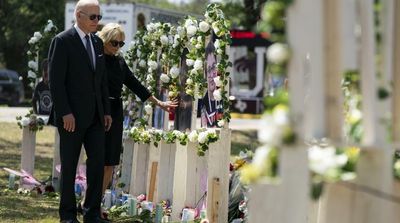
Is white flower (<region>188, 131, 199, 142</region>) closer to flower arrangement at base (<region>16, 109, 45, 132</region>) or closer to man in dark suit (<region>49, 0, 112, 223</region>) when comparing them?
man in dark suit (<region>49, 0, 112, 223</region>)

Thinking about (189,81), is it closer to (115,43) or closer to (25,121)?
(115,43)

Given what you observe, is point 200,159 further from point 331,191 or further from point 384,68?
point 384,68

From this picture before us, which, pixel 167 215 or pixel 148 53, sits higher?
pixel 148 53

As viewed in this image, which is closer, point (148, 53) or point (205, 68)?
point (205, 68)

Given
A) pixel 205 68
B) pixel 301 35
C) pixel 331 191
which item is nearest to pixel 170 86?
pixel 205 68

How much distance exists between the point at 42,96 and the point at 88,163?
2899mm

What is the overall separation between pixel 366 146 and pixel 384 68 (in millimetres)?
297

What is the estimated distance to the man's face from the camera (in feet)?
22.0

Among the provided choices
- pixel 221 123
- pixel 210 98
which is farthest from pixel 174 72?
pixel 221 123

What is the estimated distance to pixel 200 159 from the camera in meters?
6.97

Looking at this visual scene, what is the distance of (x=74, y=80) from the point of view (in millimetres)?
6578

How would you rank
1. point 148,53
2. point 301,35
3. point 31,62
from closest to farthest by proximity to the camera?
point 301,35
point 148,53
point 31,62

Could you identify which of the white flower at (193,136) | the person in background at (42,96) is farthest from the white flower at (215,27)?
the person in background at (42,96)

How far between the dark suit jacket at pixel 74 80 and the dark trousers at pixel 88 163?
0.11m
